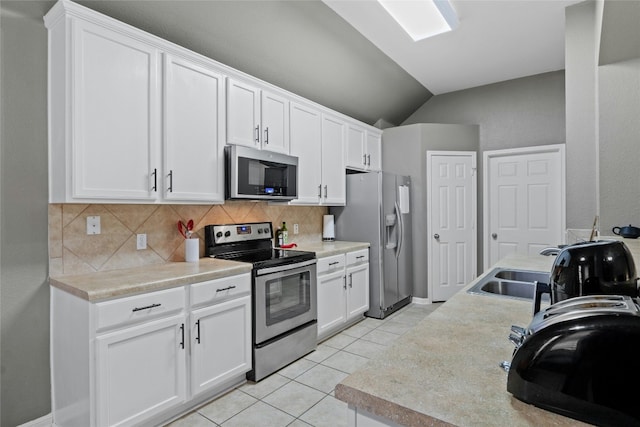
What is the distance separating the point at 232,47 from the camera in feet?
9.14

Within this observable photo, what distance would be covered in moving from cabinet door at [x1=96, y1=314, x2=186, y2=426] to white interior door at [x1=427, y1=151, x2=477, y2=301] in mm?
3543

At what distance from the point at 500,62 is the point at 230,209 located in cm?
361

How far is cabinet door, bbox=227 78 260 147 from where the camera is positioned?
106 inches

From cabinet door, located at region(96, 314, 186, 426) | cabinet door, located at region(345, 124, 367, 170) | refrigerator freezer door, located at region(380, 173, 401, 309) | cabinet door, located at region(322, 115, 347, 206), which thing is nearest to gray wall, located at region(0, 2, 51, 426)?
cabinet door, located at region(96, 314, 186, 426)

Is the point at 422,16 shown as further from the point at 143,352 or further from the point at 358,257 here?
the point at 143,352

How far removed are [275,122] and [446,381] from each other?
2714 mm

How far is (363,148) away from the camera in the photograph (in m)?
4.42

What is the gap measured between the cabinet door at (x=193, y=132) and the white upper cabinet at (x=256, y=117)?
111 mm

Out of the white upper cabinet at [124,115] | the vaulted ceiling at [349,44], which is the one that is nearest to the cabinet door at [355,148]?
the vaulted ceiling at [349,44]

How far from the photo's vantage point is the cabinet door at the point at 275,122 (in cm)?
300

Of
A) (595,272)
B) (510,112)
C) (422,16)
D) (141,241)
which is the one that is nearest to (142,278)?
(141,241)

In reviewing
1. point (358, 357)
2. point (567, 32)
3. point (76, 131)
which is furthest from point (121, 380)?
point (567, 32)

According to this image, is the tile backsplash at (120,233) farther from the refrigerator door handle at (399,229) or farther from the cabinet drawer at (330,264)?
the refrigerator door handle at (399,229)

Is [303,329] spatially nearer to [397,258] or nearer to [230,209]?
[230,209]
